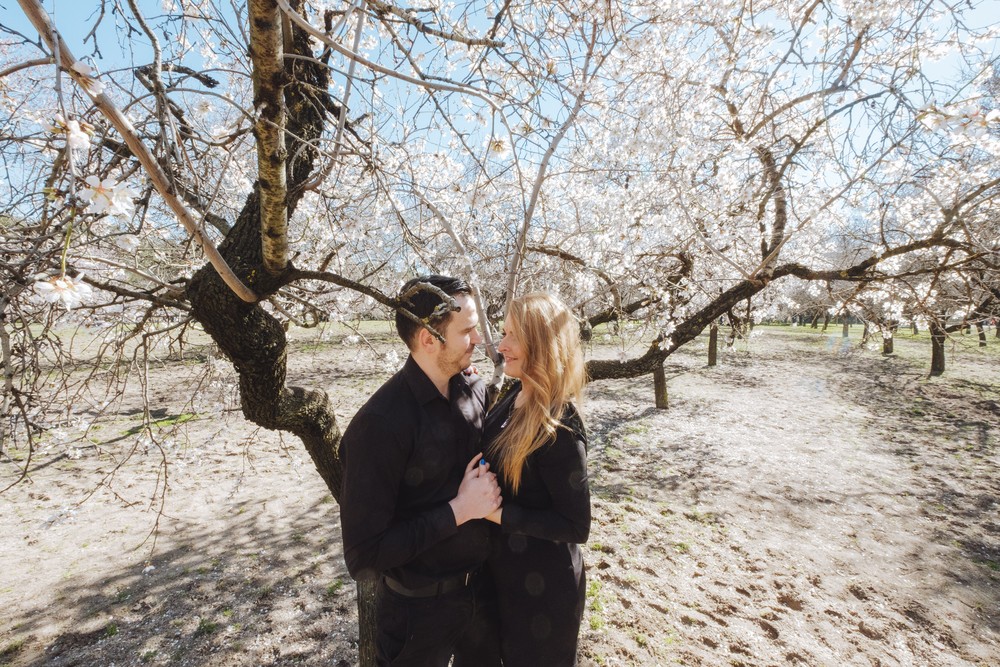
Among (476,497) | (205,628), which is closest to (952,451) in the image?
(476,497)

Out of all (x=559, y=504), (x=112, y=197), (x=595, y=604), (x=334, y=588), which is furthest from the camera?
(x=334, y=588)

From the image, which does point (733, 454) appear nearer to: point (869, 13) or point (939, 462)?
point (939, 462)

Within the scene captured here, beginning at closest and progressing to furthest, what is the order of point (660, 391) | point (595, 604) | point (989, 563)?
point (595, 604) → point (989, 563) → point (660, 391)

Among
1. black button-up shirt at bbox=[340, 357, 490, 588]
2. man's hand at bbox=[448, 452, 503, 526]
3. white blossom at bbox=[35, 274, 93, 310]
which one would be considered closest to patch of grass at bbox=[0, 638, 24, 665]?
black button-up shirt at bbox=[340, 357, 490, 588]

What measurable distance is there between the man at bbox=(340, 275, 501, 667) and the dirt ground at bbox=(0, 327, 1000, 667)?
1.39 metres

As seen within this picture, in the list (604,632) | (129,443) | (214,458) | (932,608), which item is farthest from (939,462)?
(129,443)

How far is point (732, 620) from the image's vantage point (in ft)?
11.1

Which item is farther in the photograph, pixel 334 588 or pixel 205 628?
pixel 334 588

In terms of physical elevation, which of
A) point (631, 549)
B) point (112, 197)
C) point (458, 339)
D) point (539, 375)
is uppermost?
point (112, 197)

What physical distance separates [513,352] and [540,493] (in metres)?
0.53

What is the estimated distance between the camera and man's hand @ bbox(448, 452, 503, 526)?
4.89 feet

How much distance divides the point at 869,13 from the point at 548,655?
4020mm

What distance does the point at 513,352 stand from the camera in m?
1.70

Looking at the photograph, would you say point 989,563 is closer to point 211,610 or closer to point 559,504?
point 559,504
